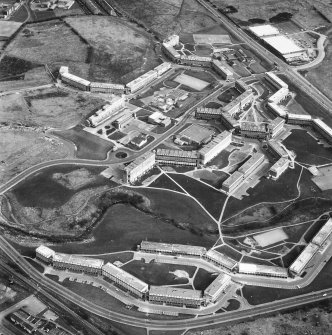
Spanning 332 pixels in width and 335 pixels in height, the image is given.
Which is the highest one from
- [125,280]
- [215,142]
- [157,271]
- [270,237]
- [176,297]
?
[215,142]

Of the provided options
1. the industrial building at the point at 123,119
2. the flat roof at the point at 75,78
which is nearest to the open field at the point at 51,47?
the flat roof at the point at 75,78

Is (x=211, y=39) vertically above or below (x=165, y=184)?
above

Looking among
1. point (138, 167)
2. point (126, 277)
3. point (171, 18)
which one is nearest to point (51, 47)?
point (171, 18)

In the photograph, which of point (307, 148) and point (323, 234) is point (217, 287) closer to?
point (323, 234)

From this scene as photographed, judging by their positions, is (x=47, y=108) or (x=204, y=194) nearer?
(x=204, y=194)

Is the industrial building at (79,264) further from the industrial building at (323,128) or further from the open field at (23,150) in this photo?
the industrial building at (323,128)

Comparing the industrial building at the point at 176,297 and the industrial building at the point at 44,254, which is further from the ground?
the industrial building at the point at 176,297

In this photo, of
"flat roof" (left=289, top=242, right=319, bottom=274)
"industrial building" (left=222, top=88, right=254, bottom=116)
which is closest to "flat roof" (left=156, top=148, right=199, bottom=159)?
"industrial building" (left=222, top=88, right=254, bottom=116)
